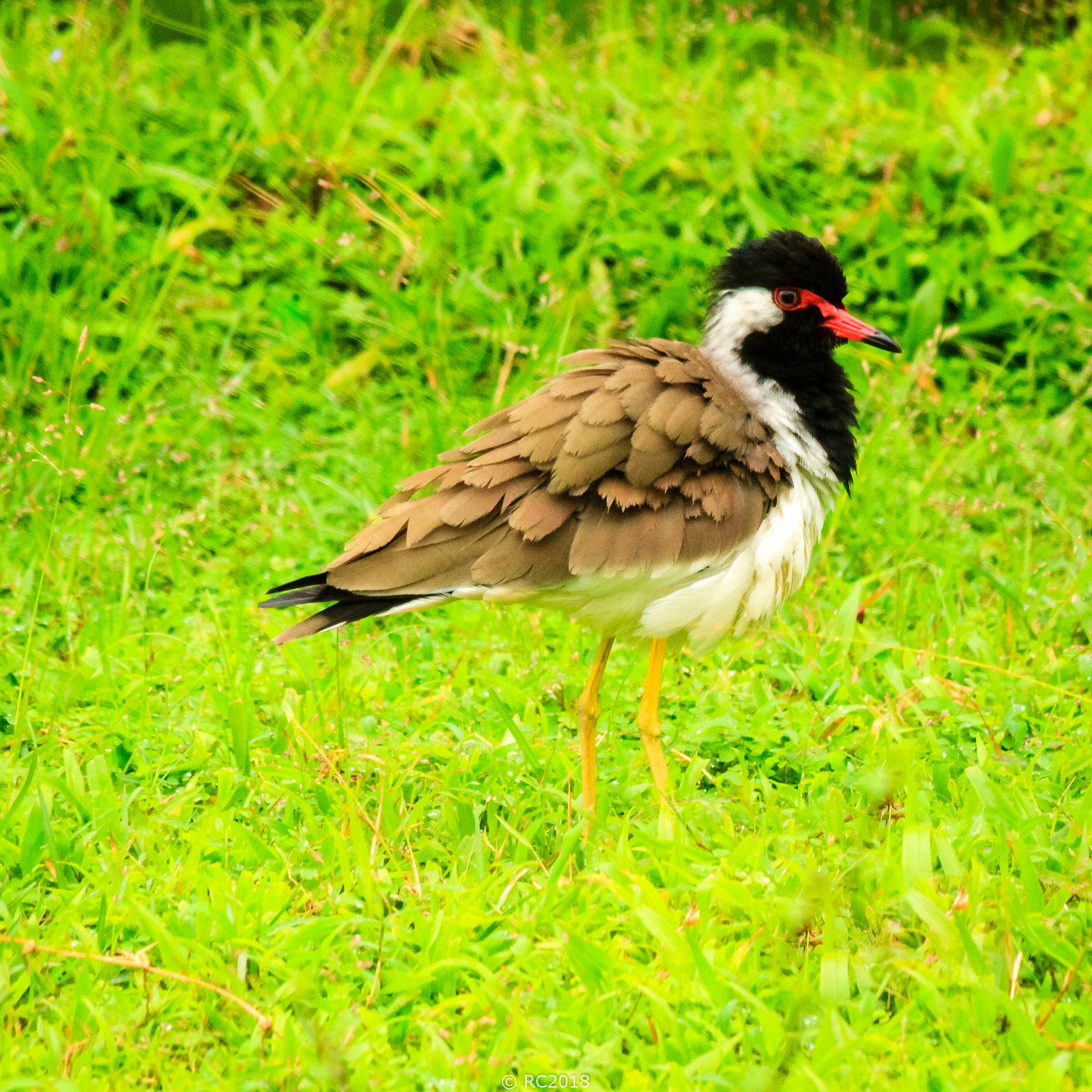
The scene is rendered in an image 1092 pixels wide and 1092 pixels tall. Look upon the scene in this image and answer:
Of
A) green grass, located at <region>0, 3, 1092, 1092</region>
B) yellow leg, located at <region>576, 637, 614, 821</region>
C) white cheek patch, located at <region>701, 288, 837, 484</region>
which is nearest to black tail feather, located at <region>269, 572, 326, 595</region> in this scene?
green grass, located at <region>0, 3, 1092, 1092</region>

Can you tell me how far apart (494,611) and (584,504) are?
1243mm

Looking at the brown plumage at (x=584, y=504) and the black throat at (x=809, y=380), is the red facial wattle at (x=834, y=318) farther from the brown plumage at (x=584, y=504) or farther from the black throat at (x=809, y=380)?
the brown plumage at (x=584, y=504)

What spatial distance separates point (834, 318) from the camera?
4148 mm

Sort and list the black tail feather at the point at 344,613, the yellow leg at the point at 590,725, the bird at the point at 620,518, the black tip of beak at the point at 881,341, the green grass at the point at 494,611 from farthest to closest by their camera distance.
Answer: the black tip of beak at the point at 881,341 → the yellow leg at the point at 590,725 → the bird at the point at 620,518 → the black tail feather at the point at 344,613 → the green grass at the point at 494,611

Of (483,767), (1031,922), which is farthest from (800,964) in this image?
(483,767)

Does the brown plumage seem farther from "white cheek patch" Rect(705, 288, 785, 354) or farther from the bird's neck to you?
"white cheek patch" Rect(705, 288, 785, 354)

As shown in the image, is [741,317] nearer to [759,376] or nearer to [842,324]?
[759,376]

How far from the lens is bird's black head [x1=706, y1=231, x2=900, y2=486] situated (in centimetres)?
404

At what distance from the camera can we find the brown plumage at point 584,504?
364 centimetres

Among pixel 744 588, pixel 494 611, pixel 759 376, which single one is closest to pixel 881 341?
pixel 759 376

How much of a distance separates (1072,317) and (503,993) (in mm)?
4738

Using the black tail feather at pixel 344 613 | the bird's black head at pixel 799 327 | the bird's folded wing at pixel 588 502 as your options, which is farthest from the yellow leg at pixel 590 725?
the bird's black head at pixel 799 327

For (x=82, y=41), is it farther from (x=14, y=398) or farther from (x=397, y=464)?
(x=397, y=464)

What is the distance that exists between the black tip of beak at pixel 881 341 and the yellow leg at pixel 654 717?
118 cm
